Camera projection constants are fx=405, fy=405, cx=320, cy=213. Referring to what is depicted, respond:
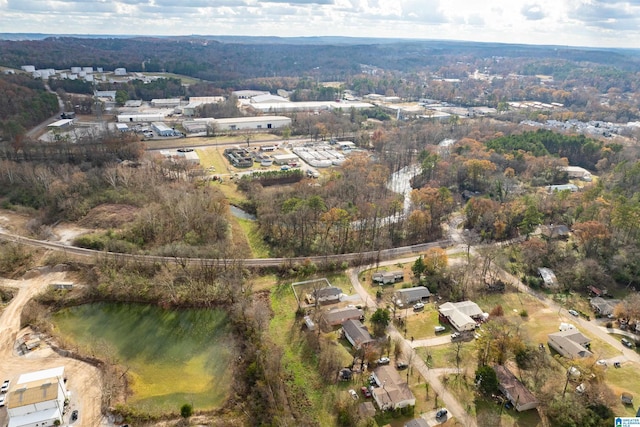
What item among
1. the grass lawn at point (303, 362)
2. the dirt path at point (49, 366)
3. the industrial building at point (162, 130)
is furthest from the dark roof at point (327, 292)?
the industrial building at point (162, 130)

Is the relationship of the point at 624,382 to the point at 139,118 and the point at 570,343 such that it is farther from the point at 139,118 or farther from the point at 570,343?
the point at 139,118

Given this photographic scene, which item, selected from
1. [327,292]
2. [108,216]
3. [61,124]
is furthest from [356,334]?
[61,124]

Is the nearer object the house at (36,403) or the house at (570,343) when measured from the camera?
the house at (36,403)

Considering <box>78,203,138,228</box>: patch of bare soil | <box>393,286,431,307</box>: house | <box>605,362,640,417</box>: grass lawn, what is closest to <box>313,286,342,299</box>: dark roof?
<box>393,286,431,307</box>: house

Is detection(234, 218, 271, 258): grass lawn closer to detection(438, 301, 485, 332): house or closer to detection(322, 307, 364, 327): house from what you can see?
detection(322, 307, 364, 327): house

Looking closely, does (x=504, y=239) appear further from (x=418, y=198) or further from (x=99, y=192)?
(x=99, y=192)

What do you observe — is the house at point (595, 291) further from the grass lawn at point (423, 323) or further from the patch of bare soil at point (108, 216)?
the patch of bare soil at point (108, 216)
